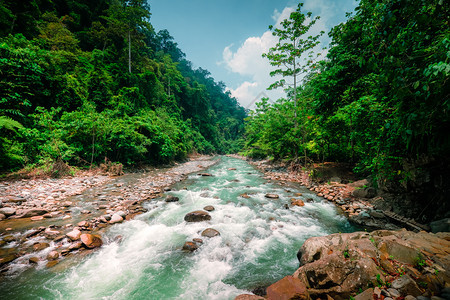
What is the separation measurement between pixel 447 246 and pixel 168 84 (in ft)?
114

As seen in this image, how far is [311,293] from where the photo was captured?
2.25 metres

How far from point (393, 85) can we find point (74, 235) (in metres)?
7.06

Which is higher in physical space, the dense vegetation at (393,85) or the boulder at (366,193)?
the dense vegetation at (393,85)

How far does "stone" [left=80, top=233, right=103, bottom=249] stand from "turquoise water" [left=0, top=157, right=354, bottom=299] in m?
0.21

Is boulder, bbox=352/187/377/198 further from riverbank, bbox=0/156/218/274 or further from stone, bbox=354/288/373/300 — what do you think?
riverbank, bbox=0/156/218/274

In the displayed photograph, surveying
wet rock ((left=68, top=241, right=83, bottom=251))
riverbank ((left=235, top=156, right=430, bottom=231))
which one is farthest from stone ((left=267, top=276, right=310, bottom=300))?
wet rock ((left=68, top=241, right=83, bottom=251))

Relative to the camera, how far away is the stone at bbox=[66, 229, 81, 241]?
12.5ft

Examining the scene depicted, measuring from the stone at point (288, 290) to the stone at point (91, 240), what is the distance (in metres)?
4.16

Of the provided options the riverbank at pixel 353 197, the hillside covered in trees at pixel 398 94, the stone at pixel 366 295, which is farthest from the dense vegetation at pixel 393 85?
the stone at pixel 366 295

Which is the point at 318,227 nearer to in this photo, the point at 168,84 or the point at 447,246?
the point at 447,246

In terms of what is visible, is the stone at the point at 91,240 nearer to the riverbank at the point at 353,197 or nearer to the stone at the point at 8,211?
the stone at the point at 8,211

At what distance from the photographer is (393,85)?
2080 millimetres

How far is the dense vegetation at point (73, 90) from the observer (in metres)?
7.36

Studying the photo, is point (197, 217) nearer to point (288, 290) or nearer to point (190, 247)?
point (190, 247)
